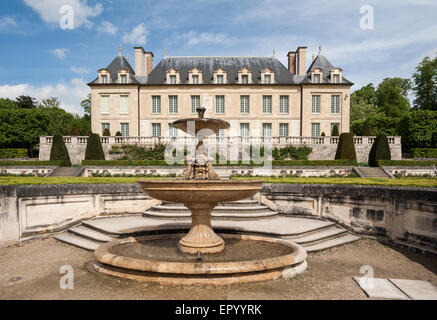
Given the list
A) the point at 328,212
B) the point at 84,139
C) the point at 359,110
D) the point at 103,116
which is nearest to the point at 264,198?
the point at 328,212

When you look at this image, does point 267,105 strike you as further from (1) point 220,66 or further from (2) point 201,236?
(2) point 201,236

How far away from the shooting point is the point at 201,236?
19.2 ft

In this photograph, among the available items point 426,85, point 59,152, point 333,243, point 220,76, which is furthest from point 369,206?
point 426,85

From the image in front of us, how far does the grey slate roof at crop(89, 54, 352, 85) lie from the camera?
34875 millimetres

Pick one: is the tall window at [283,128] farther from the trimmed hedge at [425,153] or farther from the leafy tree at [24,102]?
the leafy tree at [24,102]

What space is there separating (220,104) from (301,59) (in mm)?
11477

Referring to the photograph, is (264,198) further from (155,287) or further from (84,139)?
(84,139)

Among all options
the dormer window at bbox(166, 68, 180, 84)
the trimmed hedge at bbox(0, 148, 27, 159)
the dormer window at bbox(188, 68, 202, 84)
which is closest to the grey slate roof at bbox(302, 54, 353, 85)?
the dormer window at bbox(188, 68, 202, 84)

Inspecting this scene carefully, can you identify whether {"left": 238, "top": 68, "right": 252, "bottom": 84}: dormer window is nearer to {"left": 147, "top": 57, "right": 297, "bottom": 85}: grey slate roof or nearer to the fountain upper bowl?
{"left": 147, "top": 57, "right": 297, "bottom": 85}: grey slate roof

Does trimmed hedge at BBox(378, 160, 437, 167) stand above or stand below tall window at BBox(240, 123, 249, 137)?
below

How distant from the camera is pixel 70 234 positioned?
26.3 feet

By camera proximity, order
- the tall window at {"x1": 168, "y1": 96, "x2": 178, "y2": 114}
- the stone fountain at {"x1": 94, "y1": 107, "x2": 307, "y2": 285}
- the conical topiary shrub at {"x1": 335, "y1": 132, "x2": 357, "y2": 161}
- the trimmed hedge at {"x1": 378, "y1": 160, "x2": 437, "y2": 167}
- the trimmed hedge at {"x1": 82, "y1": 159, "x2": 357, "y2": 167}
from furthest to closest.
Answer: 1. the tall window at {"x1": 168, "y1": 96, "x2": 178, "y2": 114}
2. the conical topiary shrub at {"x1": 335, "y1": 132, "x2": 357, "y2": 161}
3. the trimmed hedge at {"x1": 378, "y1": 160, "x2": 437, "y2": 167}
4. the trimmed hedge at {"x1": 82, "y1": 159, "x2": 357, "y2": 167}
5. the stone fountain at {"x1": 94, "y1": 107, "x2": 307, "y2": 285}

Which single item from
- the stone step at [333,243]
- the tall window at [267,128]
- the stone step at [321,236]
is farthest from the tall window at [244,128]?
the stone step at [333,243]

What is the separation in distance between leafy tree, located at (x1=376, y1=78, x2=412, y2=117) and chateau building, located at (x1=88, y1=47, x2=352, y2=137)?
20.4 m
